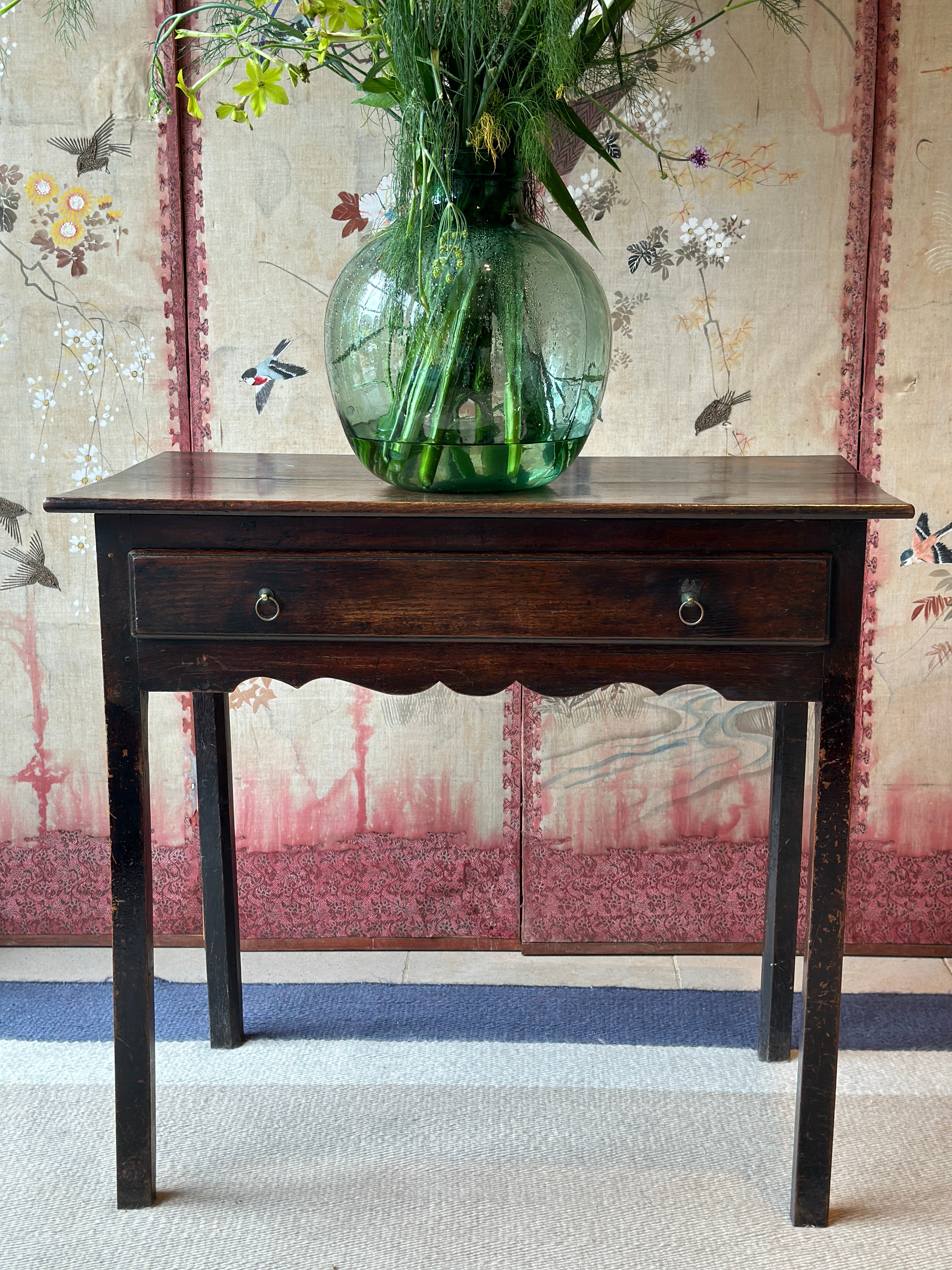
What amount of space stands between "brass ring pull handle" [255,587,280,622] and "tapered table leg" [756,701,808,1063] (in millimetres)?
714

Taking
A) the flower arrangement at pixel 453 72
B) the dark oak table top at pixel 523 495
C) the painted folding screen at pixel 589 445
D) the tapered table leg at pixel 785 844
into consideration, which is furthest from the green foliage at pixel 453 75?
the tapered table leg at pixel 785 844

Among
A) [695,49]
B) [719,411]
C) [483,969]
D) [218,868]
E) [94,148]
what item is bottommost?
[483,969]

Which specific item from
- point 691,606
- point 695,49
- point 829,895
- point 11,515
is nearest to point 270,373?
point 11,515

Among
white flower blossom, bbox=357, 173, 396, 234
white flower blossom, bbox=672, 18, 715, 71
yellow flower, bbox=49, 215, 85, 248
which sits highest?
white flower blossom, bbox=672, 18, 715, 71

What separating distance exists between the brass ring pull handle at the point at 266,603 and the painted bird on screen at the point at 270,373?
704mm

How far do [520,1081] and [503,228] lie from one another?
1167mm

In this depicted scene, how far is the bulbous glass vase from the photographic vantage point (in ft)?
4.09

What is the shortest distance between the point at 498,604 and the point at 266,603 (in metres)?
0.26

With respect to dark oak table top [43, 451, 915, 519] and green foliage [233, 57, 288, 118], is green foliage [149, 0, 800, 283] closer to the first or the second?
green foliage [233, 57, 288, 118]

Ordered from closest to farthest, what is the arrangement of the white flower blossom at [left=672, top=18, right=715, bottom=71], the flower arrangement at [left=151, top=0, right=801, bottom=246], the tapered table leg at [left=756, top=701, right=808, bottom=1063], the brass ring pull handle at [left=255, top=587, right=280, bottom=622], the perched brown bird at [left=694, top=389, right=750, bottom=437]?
the flower arrangement at [left=151, top=0, right=801, bottom=246], the brass ring pull handle at [left=255, top=587, right=280, bottom=622], the tapered table leg at [left=756, top=701, right=808, bottom=1063], the white flower blossom at [left=672, top=18, right=715, bottom=71], the perched brown bird at [left=694, top=389, right=750, bottom=437]

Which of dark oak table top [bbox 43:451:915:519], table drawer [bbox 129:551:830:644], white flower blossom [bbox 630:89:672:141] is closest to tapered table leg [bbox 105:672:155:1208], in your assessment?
table drawer [bbox 129:551:830:644]

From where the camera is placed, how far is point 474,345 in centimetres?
125

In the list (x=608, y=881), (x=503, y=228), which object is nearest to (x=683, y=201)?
(x=503, y=228)

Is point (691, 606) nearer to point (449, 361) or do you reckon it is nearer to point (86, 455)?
point (449, 361)
